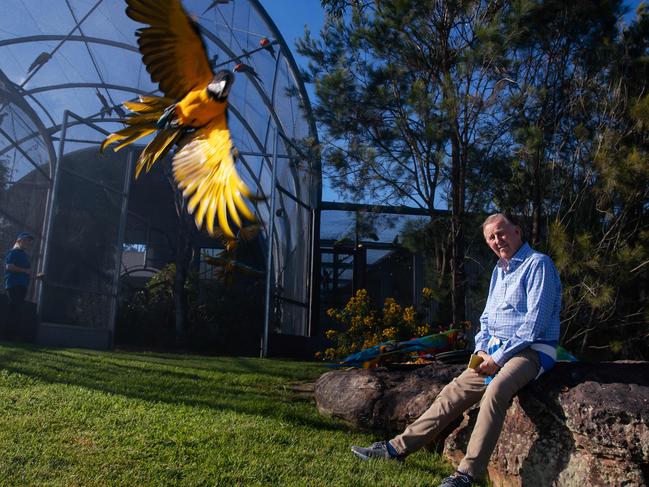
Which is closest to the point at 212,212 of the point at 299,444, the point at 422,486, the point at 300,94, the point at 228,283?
the point at 422,486

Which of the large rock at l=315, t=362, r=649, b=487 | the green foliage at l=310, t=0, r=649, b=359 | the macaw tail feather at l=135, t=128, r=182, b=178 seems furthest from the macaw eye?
the green foliage at l=310, t=0, r=649, b=359

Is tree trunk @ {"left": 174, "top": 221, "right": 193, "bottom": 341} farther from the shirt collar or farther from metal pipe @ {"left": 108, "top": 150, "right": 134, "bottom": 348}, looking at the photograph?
the shirt collar

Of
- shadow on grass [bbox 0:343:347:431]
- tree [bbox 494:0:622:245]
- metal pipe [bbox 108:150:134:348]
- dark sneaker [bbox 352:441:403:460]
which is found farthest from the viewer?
metal pipe [bbox 108:150:134:348]

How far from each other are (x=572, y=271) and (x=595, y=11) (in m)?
2.99

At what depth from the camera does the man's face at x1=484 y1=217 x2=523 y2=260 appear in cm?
261

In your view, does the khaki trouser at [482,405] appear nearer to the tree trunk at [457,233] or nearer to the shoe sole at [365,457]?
the shoe sole at [365,457]

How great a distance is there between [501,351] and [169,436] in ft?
5.48

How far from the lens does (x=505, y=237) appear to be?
261cm

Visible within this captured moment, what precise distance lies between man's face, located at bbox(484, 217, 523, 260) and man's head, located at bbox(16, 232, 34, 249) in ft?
20.2

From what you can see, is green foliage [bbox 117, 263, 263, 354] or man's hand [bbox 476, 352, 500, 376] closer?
man's hand [bbox 476, 352, 500, 376]

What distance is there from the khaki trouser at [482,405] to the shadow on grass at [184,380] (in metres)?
0.95

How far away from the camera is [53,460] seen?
2420 mm

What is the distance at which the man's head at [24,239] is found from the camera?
691 centimetres

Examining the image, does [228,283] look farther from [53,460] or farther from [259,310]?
[53,460]
